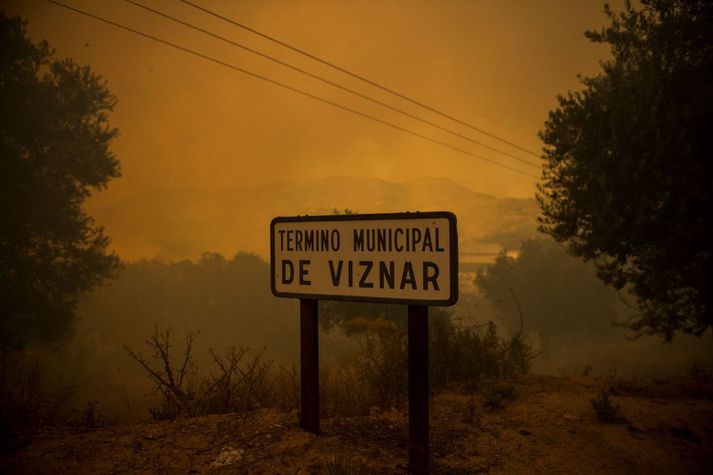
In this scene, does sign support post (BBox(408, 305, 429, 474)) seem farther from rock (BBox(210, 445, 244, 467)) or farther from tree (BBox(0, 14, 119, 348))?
tree (BBox(0, 14, 119, 348))

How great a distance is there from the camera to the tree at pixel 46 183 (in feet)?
54.6

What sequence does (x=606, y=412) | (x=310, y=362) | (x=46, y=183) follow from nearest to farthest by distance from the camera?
(x=310, y=362) → (x=606, y=412) → (x=46, y=183)

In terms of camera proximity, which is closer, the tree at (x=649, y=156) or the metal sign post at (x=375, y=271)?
the metal sign post at (x=375, y=271)

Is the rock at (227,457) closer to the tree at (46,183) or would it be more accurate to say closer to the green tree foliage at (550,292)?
the tree at (46,183)

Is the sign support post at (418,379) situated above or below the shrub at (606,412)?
above

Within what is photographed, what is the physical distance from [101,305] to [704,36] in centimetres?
Answer: 3211

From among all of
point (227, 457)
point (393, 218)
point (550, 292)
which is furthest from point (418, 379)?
point (550, 292)

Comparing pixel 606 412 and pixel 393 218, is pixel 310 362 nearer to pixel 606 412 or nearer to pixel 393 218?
pixel 393 218

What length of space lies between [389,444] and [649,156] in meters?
7.64

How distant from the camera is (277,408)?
180 inches

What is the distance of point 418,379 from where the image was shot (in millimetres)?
3178

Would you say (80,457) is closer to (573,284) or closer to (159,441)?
(159,441)

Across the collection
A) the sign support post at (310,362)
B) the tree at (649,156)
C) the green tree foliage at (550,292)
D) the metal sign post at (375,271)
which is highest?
the tree at (649,156)

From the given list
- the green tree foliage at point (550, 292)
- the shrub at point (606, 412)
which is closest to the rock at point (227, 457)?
the shrub at point (606, 412)
